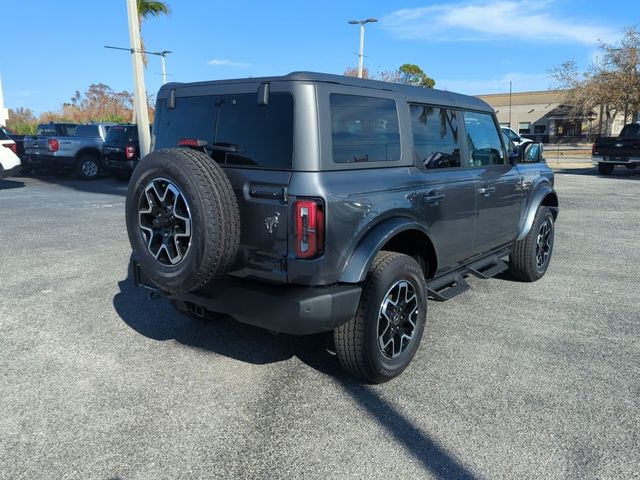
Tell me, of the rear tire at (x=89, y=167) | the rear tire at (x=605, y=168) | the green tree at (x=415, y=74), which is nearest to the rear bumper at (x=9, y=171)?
the rear tire at (x=89, y=167)

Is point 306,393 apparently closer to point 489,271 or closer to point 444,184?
point 444,184

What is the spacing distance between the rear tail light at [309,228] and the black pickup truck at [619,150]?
1891cm

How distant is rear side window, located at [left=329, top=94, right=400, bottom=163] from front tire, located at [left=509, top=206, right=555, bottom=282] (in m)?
2.53

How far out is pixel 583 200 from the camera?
492 inches

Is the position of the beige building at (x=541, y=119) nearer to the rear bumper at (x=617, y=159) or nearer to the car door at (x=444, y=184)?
the rear bumper at (x=617, y=159)

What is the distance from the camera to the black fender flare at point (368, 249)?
3117 mm

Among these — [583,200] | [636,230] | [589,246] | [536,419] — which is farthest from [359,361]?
[583,200]

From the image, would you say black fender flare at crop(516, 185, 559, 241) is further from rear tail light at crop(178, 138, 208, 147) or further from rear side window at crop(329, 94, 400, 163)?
rear tail light at crop(178, 138, 208, 147)

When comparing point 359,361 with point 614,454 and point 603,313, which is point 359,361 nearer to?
point 614,454

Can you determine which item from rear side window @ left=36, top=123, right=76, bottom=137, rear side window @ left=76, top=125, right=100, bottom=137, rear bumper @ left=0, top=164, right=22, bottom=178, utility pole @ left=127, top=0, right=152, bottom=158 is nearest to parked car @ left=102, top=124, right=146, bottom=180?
→ rear side window @ left=76, top=125, right=100, bottom=137

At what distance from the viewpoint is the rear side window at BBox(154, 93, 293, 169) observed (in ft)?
10.2

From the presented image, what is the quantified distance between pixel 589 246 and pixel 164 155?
260 inches

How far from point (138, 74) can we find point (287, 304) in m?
12.3

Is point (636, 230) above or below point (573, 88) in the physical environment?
below
